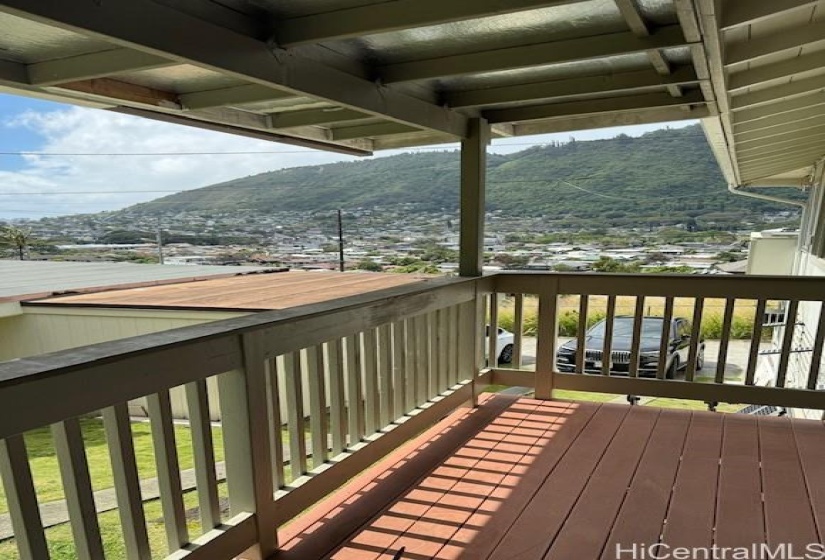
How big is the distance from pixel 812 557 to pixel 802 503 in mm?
460

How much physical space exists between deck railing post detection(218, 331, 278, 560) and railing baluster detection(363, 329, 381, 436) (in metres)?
0.75

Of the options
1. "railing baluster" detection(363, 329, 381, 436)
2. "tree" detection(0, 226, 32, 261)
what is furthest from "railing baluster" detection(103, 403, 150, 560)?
"tree" detection(0, 226, 32, 261)

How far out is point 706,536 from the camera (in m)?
1.97

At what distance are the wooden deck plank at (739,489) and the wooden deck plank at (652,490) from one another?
198mm

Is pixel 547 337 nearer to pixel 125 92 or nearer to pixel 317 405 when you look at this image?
pixel 317 405

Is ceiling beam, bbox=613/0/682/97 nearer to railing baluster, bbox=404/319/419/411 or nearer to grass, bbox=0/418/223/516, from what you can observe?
railing baluster, bbox=404/319/419/411

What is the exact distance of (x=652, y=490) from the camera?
2.33 meters

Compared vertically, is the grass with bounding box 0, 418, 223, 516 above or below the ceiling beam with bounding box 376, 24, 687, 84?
below

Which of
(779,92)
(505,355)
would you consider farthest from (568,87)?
(505,355)

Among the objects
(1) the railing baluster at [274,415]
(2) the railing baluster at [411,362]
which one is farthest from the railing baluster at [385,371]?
(1) the railing baluster at [274,415]

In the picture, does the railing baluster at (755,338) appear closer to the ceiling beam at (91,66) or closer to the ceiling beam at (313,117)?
the ceiling beam at (313,117)

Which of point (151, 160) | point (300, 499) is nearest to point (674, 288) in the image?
→ point (300, 499)

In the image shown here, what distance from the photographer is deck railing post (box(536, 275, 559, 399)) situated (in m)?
3.50

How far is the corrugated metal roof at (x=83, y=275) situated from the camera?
8352 mm
